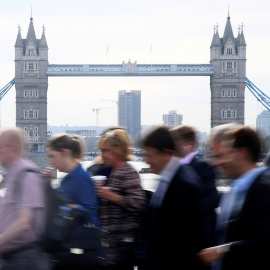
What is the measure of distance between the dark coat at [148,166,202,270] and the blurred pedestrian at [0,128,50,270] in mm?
496

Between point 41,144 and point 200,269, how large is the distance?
186 ft

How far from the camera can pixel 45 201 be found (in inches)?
103

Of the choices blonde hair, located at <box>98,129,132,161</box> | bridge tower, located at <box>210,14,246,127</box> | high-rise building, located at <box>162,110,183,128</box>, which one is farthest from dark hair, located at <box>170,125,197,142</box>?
high-rise building, located at <box>162,110,183,128</box>

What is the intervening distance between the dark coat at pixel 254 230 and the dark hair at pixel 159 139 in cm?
52

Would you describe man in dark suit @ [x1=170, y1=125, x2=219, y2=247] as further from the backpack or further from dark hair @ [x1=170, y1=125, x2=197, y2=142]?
the backpack

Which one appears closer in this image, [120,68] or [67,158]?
[67,158]

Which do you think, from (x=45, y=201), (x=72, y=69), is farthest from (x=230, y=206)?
(x=72, y=69)

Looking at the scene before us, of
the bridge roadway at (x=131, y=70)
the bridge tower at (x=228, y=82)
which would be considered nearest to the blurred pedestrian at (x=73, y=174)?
the bridge roadway at (x=131, y=70)

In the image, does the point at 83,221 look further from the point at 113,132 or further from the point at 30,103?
the point at 30,103

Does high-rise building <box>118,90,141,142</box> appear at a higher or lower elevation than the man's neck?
higher

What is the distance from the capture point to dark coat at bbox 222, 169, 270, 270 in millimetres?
2016

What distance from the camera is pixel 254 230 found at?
2.03 metres

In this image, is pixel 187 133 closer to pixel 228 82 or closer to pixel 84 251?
pixel 84 251

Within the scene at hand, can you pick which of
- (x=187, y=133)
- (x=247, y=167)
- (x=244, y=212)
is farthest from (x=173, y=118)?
(x=244, y=212)
